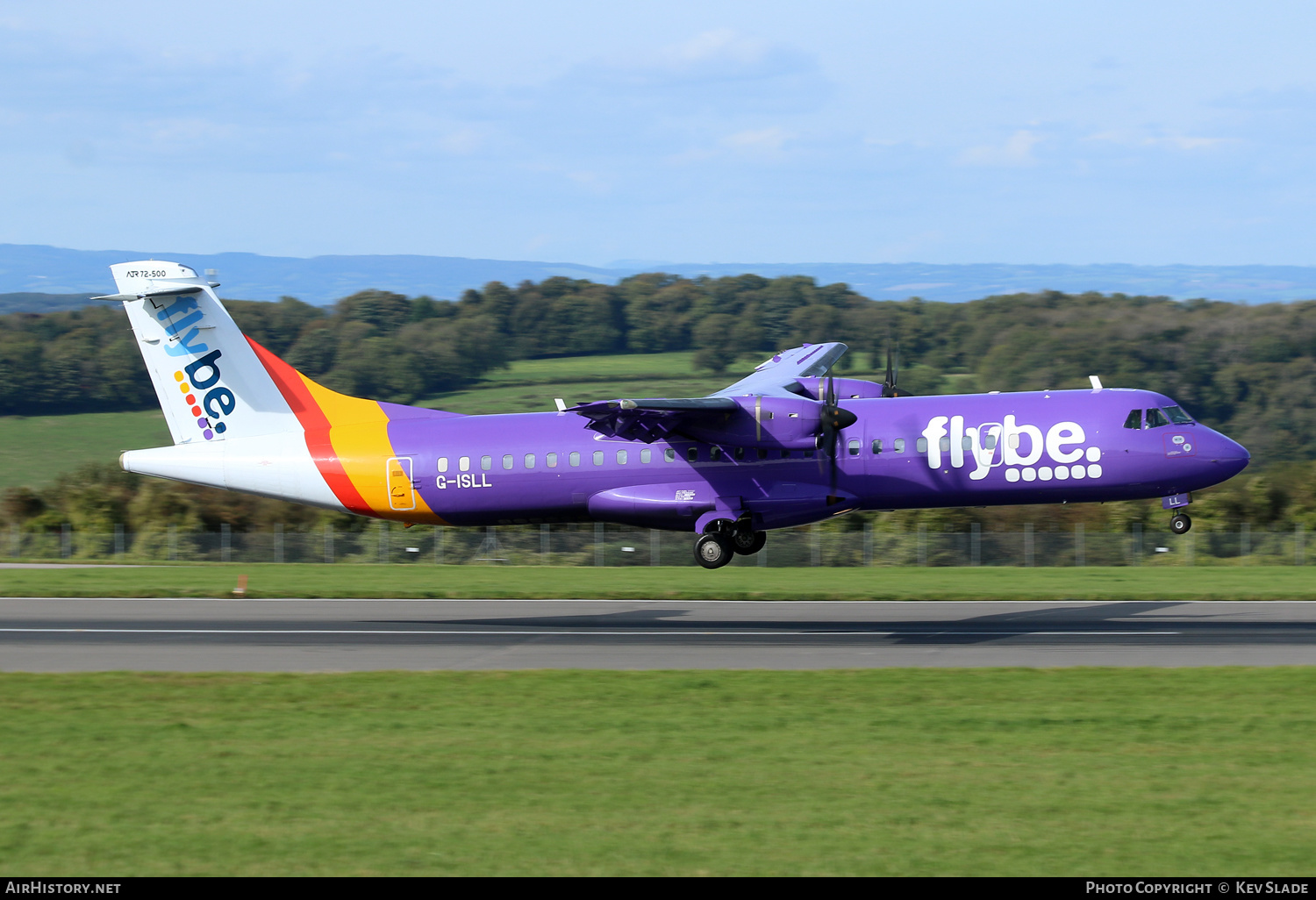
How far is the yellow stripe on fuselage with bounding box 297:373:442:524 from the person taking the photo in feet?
102

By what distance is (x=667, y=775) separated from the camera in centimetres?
1485

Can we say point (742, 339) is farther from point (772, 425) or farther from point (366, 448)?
point (772, 425)

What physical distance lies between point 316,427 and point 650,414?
8924 millimetres

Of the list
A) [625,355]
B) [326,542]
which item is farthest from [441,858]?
[625,355]

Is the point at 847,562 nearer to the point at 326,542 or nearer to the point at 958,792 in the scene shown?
the point at 326,542

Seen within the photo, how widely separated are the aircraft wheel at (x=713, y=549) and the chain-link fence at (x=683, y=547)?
57.4ft

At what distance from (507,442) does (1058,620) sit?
13.7m

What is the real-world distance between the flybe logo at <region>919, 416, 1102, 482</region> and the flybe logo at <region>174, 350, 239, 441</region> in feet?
56.7

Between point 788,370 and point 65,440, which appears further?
point 65,440

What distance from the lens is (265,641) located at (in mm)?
27266

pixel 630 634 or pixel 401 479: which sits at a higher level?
pixel 401 479

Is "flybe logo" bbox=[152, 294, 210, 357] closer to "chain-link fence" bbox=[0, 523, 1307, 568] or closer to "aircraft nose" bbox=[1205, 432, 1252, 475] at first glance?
"chain-link fence" bbox=[0, 523, 1307, 568]

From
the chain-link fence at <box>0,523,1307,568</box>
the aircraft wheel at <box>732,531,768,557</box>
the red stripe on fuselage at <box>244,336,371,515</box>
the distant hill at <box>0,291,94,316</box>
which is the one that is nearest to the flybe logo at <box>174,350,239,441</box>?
the red stripe on fuselage at <box>244,336,371,515</box>

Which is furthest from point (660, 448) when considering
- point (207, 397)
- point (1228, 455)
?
point (1228, 455)
